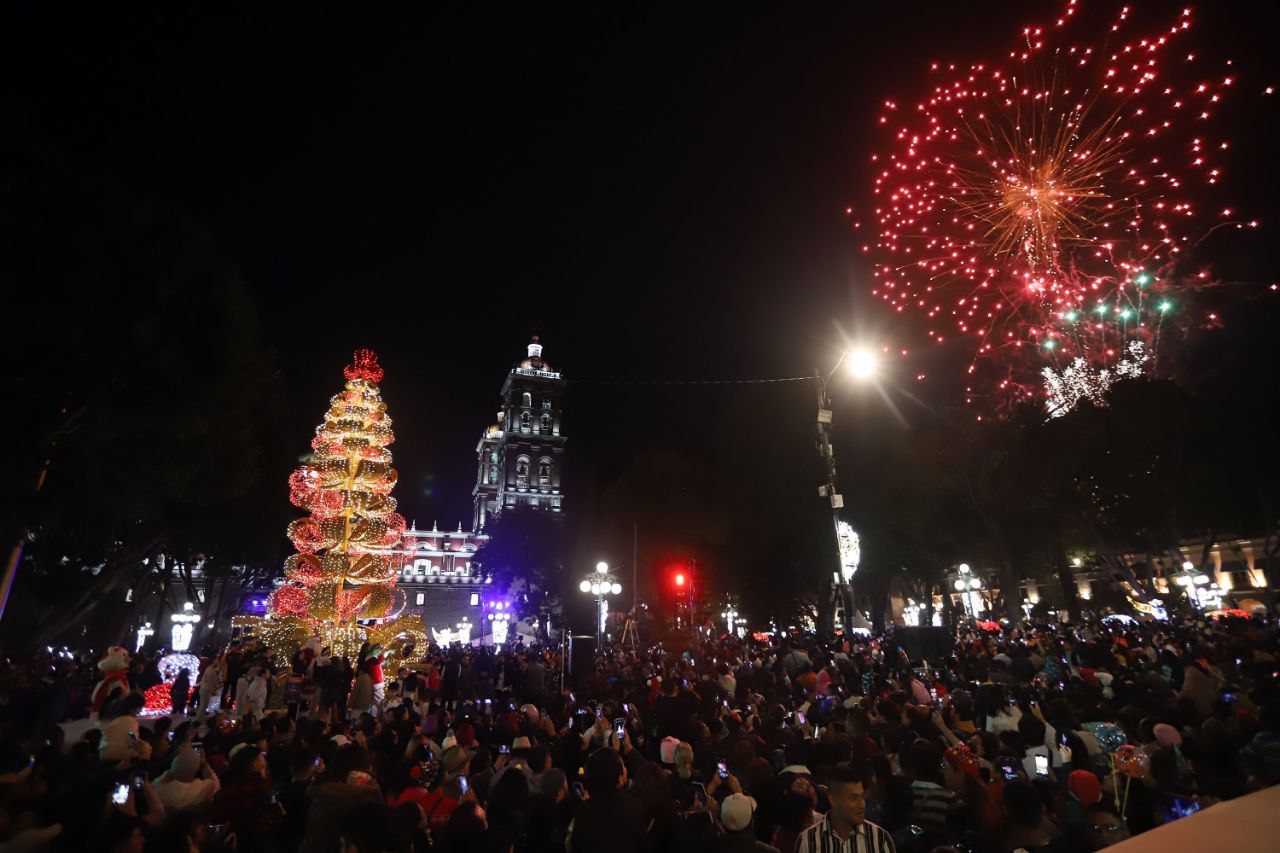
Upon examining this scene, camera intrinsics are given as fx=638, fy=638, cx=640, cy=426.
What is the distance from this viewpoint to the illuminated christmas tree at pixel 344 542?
19219 mm

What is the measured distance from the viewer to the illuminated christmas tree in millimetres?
19219

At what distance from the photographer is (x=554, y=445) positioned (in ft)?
255

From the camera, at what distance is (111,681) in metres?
11.6

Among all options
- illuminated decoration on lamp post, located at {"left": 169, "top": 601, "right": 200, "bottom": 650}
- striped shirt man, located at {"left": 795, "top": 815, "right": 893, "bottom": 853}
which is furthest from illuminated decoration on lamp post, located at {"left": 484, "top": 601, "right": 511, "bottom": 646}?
striped shirt man, located at {"left": 795, "top": 815, "right": 893, "bottom": 853}

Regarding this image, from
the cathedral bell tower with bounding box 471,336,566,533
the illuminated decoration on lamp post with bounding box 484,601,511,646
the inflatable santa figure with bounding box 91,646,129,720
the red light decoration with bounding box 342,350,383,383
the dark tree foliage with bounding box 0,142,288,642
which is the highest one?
the cathedral bell tower with bounding box 471,336,566,533

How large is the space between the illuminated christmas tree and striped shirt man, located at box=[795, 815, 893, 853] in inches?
707

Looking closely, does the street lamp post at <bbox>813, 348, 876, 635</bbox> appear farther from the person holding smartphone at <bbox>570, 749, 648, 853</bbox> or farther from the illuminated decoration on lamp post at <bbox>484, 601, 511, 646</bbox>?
the illuminated decoration on lamp post at <bbox>484, 601, 511, 646</bbox>

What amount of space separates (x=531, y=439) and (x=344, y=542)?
2256 inches

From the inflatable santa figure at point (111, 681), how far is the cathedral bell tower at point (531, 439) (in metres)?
59.8

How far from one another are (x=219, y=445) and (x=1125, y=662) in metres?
21.7


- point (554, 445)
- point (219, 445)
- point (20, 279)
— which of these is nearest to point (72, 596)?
point (219, 445)

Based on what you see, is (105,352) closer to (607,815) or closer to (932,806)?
(607,815)

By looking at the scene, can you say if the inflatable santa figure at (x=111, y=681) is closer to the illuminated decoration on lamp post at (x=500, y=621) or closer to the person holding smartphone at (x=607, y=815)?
the person holding smartphone at (x=607, y=815)

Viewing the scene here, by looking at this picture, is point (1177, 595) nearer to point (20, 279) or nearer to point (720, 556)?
point (720, 556)
